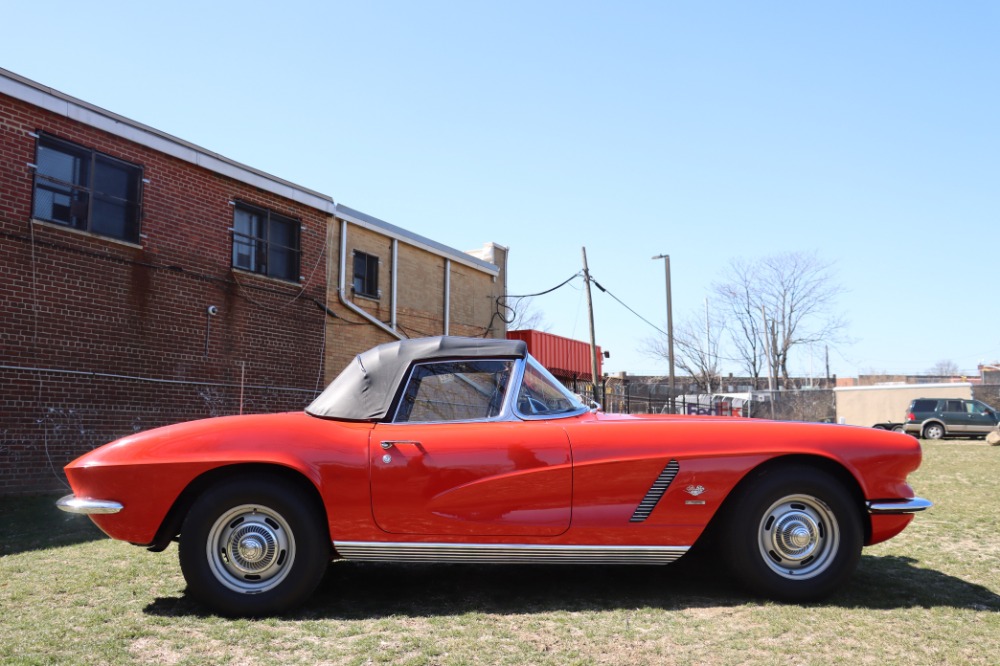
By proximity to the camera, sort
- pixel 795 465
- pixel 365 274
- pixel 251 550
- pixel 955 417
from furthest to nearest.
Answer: pixel 955 417 → pixel 365 274 → pixel 795 465 → pixel 251 550

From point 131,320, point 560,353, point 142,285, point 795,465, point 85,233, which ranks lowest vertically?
point 795,465

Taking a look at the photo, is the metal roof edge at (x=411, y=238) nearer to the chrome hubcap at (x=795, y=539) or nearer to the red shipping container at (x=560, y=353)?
the red shipping container at (x=560, y=353)

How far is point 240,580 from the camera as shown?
12.4ft

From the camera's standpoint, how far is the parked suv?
2583 cm

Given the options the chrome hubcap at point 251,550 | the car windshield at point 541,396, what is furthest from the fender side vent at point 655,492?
the chrome hubcap at point 251,550

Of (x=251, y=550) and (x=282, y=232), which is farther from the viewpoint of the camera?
(x=282, y=232)

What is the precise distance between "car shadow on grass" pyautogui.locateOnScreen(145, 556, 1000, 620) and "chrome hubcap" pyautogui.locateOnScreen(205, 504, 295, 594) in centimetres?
23

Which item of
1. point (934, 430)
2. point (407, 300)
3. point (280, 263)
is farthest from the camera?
point (934, 430)

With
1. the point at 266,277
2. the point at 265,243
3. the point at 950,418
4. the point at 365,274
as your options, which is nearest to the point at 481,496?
the point at 266,277

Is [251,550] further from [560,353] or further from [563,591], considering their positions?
[560,353]

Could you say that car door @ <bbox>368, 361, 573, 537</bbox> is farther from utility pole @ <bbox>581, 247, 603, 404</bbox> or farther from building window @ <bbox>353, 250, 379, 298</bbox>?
utility pole @ <bbox>581, 247, 603, 404</bbox>

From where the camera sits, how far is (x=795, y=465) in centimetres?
400

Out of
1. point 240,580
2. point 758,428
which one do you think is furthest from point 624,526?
point 240,580

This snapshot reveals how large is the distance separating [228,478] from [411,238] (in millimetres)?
13550
